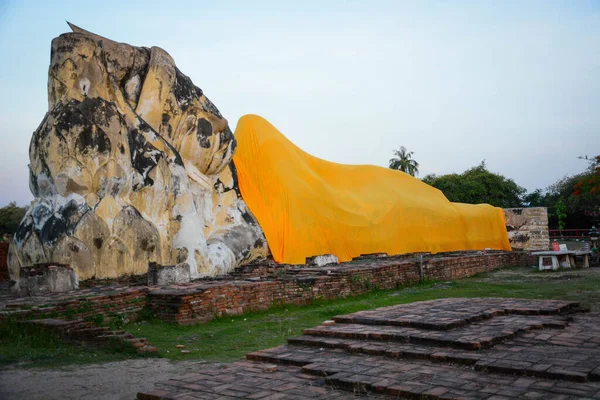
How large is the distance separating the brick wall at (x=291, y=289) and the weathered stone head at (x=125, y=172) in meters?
2.88

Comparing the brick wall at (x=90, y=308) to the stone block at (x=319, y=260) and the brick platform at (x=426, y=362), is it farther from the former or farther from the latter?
the stone block at (x=319, y=260)

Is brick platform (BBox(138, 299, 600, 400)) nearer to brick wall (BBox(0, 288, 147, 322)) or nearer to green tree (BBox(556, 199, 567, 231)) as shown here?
brick wall (BBox(0, 288, 147, 322))

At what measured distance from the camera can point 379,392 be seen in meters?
3.49

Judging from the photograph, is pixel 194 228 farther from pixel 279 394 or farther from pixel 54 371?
pixel 279 394

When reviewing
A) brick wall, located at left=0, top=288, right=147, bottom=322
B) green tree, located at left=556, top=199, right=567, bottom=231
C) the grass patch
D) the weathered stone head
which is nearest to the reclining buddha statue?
the weathered stone head

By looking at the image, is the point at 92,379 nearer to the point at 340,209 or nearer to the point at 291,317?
the point at 291,317

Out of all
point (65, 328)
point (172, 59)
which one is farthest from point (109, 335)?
point (172, 59)

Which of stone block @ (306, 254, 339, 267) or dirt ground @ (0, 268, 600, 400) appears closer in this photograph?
dirt ground @ (0, 268, 600, 400)

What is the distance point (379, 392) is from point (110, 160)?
810 centimetres

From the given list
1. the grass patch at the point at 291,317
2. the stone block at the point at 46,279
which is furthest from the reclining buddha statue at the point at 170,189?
the grass patch at the point at 291,317

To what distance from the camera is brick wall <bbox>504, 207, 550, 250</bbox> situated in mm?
17859

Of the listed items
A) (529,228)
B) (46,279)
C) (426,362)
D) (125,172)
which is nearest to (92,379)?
(426,362)

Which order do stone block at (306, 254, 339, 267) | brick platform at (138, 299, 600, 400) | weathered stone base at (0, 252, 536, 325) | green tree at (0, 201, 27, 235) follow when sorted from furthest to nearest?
green tree at (0, 201, 27, 235), stone block at (306, 254, 339, 267), weathered stone base at (0, 252, 536, 325), brick platform at (138, 299, 600, 400)

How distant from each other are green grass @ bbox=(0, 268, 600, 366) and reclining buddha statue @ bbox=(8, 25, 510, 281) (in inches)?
140
